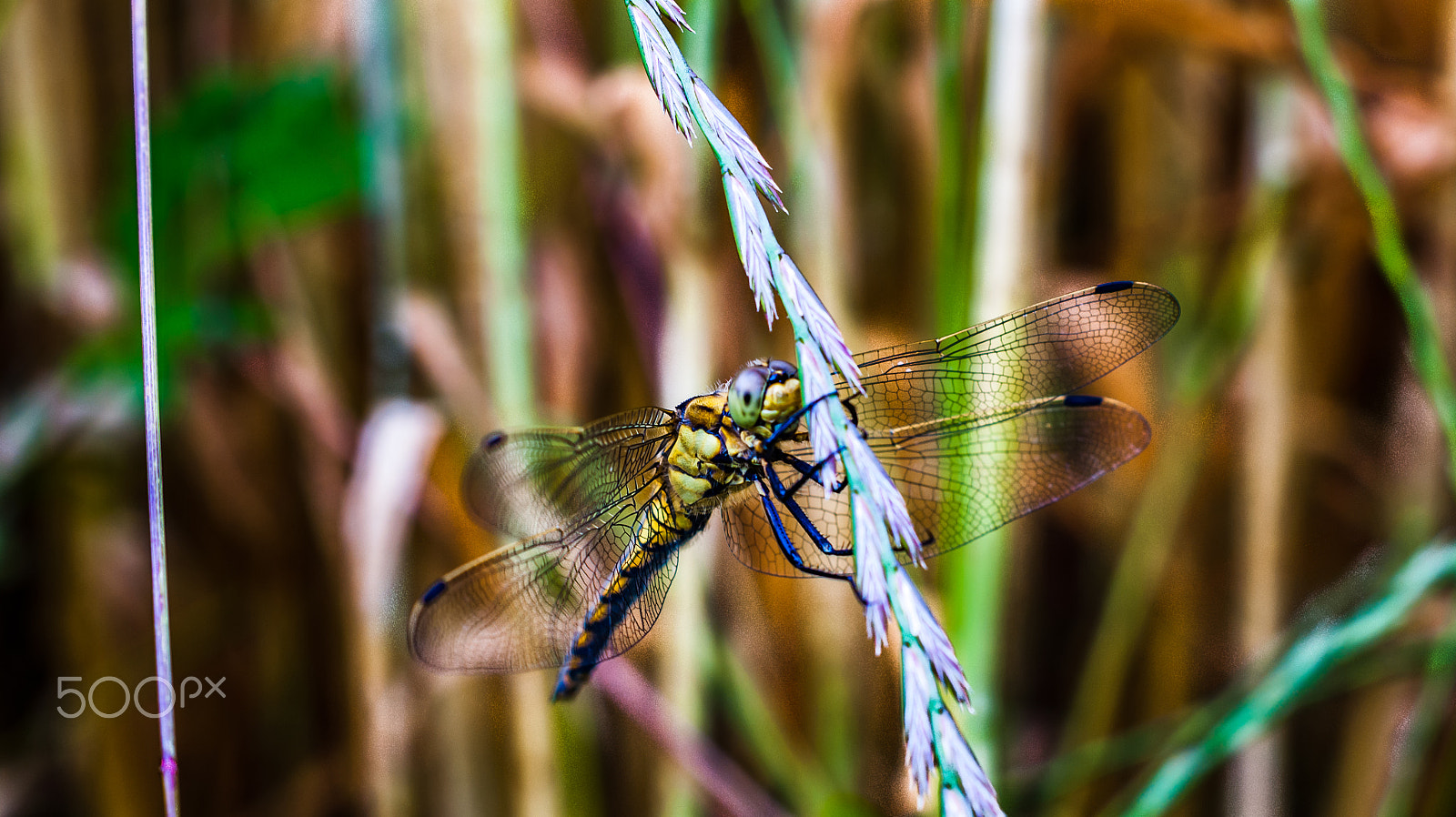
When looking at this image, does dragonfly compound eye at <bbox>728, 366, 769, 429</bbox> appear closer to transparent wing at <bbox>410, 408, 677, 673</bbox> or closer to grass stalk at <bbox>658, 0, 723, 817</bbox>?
transparent wing at <bbox>410, 408, 677, 673</bbox>

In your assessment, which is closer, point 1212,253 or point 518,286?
point 518,286

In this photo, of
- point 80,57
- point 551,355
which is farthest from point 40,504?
point 551,355

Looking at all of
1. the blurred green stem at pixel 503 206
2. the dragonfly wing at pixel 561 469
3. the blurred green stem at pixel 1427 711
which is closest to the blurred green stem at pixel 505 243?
the blurred green stem at pixel 503 206

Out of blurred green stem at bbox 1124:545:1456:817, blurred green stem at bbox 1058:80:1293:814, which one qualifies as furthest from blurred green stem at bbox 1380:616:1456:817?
blurred green stem at bbox 1058:80:1293:814

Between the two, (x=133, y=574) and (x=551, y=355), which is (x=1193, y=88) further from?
(x=133, y=574)

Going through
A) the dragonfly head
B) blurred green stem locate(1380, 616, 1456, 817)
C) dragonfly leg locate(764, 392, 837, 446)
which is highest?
the dragonfly head

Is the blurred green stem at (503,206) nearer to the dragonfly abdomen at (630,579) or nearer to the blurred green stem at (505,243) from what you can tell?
the blurred green stem at (505,243)
